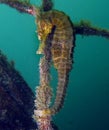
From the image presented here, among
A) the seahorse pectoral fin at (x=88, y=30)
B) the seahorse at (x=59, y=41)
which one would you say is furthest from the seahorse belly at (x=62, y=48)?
the seahorse pectoral fin at (x=88, y=30)

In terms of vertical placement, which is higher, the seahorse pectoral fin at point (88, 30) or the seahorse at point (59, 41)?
the seahorse pectoral fin at point (88, 30)

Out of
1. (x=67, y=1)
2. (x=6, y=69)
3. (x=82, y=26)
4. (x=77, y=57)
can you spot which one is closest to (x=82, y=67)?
(x=77, y=57)

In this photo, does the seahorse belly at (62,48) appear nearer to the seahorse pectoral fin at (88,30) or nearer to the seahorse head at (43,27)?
the seahorse head at (43,27)

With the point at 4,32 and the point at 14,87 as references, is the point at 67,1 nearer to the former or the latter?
the point at 4,32

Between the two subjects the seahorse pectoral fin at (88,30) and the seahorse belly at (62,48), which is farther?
the seahorse pectoral fin at (88,30)

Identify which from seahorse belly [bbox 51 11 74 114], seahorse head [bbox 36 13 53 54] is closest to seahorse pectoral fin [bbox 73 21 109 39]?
seahorse belly [bbox 51 11 74 114]

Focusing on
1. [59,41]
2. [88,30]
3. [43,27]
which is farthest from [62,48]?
[88,30]
